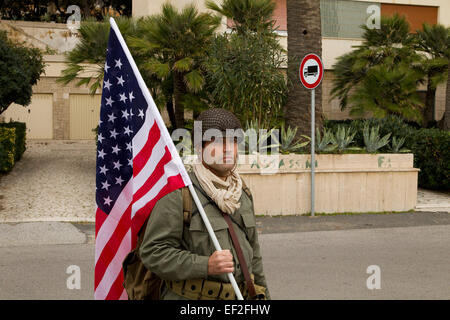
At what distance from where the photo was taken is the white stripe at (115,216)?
2934mm

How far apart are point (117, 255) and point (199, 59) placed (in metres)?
11.2

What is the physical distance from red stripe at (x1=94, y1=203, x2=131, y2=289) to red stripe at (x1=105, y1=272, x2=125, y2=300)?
83 millimetres

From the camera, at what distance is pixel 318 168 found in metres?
10.7

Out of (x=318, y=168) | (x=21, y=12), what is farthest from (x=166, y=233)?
(x=21, y=12)

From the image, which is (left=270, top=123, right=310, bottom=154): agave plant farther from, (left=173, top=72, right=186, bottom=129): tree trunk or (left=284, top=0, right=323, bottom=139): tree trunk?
(left=173, top=72, right=186, bottom=129): tree trunk

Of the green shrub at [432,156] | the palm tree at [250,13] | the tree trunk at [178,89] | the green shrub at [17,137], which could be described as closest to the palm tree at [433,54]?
the green shrub at [432,156]

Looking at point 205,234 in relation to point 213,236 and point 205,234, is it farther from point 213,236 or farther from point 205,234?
point 213,236

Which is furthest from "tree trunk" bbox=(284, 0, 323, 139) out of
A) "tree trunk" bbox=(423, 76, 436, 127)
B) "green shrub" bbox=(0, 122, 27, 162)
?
"tree trunk" bbox=(423, 76, 436, 127)

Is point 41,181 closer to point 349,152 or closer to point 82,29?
point 82,29

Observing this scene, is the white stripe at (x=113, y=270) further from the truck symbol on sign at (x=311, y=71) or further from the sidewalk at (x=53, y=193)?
the truck symbol on sign at (x=311, y=71)

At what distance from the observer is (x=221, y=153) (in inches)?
104

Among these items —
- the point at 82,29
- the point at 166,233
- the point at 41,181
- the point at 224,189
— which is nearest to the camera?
the point at 166,233

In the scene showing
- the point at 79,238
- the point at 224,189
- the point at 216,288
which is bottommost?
the point at 79,238

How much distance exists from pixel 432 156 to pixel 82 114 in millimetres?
18300
